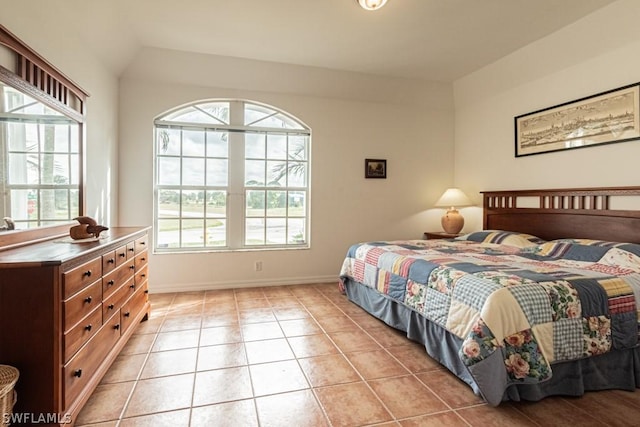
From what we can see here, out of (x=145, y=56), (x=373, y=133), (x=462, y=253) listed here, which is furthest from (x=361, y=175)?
(x=145, y=56)

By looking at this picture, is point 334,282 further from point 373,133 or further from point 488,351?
point 488,351

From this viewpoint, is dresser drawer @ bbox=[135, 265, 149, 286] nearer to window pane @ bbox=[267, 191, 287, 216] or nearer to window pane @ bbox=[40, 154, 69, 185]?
window pane @ bbox=[40, 154, 69, 185]

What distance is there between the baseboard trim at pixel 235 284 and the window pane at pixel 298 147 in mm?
1599

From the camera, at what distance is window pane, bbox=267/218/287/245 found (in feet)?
14.4

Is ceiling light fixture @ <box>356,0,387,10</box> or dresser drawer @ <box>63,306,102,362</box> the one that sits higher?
ceiling light fixture @ <box>356,0,387,10</box>

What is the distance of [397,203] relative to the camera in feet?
15.6

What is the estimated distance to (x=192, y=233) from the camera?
413cm

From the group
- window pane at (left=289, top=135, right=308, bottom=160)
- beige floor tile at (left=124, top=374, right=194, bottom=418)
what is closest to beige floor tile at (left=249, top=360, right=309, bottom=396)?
beige floor tile at (left=124, top=374, right=194, bottom=418)

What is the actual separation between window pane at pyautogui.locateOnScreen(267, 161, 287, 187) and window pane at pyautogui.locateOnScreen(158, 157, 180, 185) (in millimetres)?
1091

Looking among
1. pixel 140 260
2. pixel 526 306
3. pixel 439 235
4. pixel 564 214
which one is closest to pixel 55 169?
pixel 140 260

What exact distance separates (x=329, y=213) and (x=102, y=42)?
295cm

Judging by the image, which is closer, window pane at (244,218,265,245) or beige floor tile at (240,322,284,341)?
beige floor tile at (240,322,284,341)

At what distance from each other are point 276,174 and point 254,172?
11.2 inches

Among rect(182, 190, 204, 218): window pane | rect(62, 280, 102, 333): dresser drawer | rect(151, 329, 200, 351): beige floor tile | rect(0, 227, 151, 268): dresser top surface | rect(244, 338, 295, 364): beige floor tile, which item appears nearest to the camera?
rect(0, 227, 151, 268): dresser top surface
